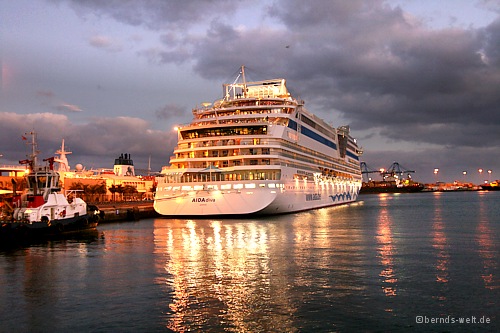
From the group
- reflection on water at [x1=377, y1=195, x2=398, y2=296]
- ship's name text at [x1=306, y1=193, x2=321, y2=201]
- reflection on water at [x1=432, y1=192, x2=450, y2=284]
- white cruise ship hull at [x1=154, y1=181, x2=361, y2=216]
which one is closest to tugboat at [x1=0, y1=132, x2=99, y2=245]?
white cruise ship hull at [x1=154, y1=181, x2=361, y2=216]

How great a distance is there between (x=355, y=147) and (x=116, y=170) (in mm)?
75993

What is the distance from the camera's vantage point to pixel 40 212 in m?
44.7

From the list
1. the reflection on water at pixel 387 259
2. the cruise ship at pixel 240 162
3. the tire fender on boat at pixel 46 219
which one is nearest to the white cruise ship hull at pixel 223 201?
the cruise ship at pixel 240 162

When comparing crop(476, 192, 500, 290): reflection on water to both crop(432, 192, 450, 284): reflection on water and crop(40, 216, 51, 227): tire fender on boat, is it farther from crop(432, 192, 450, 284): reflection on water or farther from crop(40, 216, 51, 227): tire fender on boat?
crop(40, 216, 51, 227): tire fender on boat

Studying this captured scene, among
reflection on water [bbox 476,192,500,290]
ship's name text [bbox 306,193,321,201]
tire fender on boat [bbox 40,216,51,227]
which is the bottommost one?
reflection on water [bbox 476,192,500,290]

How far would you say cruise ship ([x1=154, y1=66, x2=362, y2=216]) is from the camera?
189ft

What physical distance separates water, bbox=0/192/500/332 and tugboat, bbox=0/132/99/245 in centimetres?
458

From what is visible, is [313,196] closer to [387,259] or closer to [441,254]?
[441,254]

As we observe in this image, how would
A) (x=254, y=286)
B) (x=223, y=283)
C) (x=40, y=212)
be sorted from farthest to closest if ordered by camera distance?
(x=40, y=212)
(x=223, y=283)
(x=254, y=286)

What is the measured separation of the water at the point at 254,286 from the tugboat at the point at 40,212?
4.58 metres

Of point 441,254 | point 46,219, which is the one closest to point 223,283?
point 441,254

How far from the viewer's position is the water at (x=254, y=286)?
1673 centimetres

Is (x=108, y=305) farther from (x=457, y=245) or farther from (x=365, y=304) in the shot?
(x=457, y=245)

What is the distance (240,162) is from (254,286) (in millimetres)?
38436
